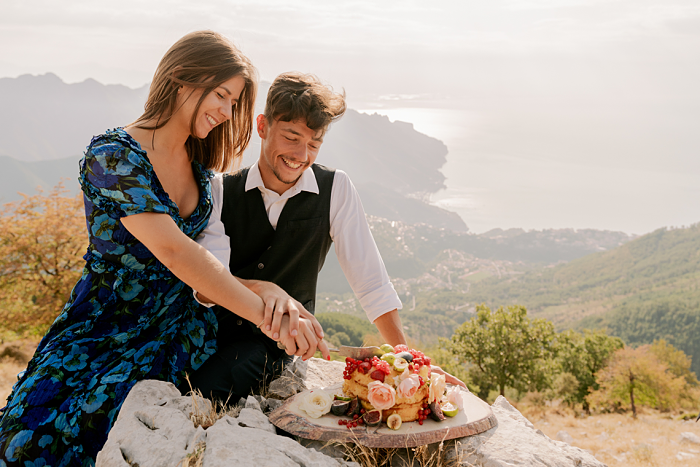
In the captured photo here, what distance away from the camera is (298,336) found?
8.13 feet

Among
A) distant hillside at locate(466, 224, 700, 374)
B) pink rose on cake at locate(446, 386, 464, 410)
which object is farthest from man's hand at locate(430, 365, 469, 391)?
distant hillside at locate(466, 224, 700, 374)

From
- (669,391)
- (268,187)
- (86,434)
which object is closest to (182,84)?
(268,187)

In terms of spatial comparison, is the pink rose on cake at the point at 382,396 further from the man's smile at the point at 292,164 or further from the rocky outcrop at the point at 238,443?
the man's smile at the point at 292,164

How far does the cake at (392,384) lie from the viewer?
2373mm

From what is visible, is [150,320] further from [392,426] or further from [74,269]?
[74,269]

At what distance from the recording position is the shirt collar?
3307 mm

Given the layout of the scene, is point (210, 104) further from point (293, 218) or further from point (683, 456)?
point (683, 456)

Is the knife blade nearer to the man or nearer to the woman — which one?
the woman

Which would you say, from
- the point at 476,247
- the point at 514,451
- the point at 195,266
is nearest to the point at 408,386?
the point at 514,451

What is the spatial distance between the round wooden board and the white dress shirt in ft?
3.14

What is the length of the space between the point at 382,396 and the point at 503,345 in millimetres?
32881

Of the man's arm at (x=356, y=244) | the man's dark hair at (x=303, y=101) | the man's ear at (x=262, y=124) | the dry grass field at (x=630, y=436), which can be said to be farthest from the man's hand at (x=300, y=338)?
the dry grass field at (x=630, y=436)

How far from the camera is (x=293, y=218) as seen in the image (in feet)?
10.8

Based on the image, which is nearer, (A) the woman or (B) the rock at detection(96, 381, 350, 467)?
(B) the rock at detection(96, 381, 350, 467)
